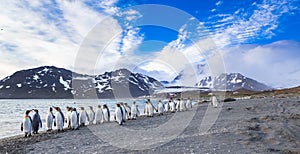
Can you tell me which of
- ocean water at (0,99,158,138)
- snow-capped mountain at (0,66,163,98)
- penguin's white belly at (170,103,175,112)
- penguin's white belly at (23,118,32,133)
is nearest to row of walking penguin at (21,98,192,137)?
penguin's white belly at (23,118,32,133)

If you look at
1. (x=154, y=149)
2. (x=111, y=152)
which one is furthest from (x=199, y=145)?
(x=111, y=152)

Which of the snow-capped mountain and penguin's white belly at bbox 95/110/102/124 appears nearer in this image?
penguin's white belly at bbox 95/110/102/124

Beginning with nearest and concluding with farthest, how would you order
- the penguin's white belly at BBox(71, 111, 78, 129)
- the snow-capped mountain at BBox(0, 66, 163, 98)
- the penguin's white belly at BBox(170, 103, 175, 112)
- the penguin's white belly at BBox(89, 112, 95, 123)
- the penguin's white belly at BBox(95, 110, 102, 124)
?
1. the penguin's white belly at BBox(71, 111, 78, 129)
2. the penguin's white belly at BBox(89, 112, 95, 123)
3. the penguin's white belly at BBox(95, 110, 102, 124)
4. the penguin's white belly at BBox(170, 103, 175, 112)
5. the snow-capped mountain at BBox(0, 66, 163, 98)

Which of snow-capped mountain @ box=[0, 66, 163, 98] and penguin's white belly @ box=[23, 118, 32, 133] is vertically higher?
snow-capped mountain @ box=[0, 66, 163, 98]

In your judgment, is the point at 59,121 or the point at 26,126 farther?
the point at 59,121

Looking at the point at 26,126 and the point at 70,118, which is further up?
the point at 70,118

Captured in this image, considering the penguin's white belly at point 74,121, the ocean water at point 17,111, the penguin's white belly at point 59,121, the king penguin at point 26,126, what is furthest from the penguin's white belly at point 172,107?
the king penguin at point 26,126

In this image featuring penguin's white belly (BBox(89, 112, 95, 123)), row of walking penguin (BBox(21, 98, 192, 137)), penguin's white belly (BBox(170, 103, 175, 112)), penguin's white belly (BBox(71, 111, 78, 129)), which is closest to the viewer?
row of walking penguin (BBox(21, 98, 192, 137))

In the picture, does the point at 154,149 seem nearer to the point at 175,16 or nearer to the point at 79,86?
the point at 175,16

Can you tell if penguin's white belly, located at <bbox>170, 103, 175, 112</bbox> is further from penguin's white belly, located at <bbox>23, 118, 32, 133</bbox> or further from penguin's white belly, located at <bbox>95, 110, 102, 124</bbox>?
penguin's white belly, located at <bbox>23, 118, 32, 133</bbox>

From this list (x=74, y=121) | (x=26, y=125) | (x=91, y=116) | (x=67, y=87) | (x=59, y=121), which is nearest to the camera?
(x=26, y=125)

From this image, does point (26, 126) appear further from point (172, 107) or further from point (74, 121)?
point (172, 107)

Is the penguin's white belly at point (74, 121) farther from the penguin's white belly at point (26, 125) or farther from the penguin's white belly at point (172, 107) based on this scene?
the penguin's white belly at point (172, 107)

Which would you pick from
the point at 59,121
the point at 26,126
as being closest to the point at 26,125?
the point at 26,126
